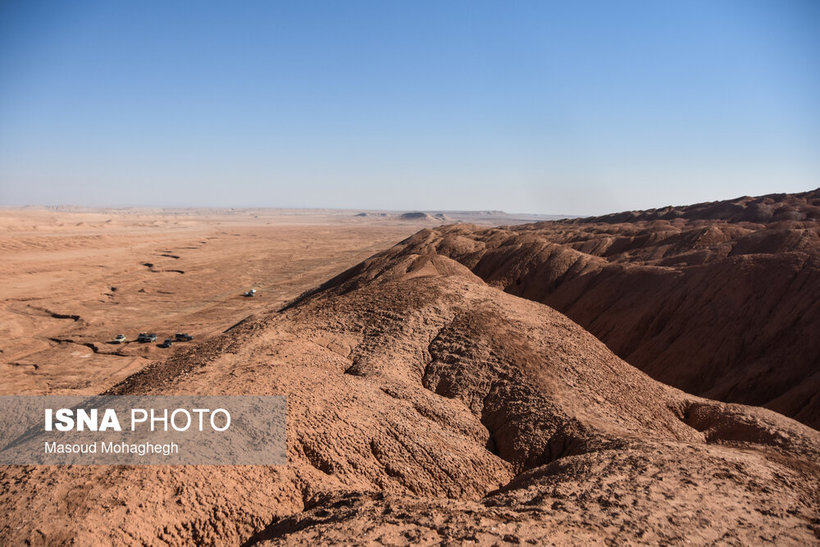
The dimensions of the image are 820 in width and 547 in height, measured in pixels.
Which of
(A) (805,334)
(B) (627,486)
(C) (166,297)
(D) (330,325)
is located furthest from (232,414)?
(C) (166,297)

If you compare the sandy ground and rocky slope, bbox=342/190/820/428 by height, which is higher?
rocky slope, bbox=342/190/820/428

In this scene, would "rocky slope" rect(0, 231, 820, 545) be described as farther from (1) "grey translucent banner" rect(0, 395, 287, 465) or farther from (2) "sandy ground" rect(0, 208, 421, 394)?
(2) "sandy ground" rect(0, 208, 421, 394)

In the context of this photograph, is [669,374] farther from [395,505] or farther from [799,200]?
[799,200]

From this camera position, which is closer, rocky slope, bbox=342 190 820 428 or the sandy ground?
rocky slope, bbox=342 190 820 428

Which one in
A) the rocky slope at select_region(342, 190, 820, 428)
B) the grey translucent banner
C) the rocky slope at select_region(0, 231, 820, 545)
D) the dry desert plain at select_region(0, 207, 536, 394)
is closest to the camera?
the rocky slope at select_region(0, 231, 820, 545)

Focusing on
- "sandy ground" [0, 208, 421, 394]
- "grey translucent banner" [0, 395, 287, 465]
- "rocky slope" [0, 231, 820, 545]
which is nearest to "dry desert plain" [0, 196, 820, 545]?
"rocky slope" [0, 231, 820, 545]
